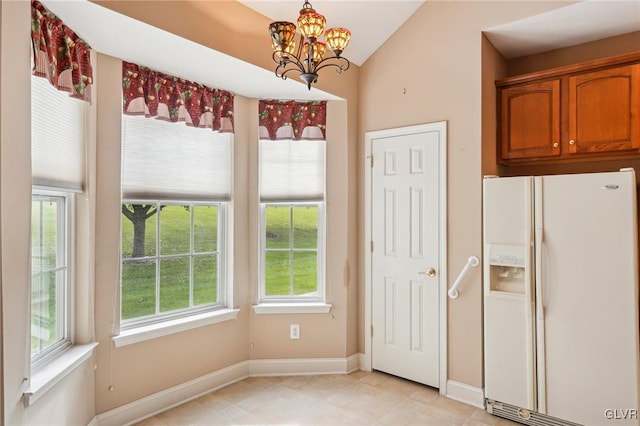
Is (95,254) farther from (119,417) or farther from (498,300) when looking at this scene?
(498,300)

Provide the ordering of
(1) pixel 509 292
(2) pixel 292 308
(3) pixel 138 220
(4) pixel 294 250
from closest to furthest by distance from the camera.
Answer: (1) pixel 509 292 → (3) pixel 138 220 → (2) pixel 292 308 → (4) pixel 294 250

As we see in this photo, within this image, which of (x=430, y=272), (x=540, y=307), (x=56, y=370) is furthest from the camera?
(x=430, y=272)

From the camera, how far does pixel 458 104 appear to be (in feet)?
9.48

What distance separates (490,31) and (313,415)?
A: 3.14 meters

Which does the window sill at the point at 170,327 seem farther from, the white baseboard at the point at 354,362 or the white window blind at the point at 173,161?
the white baseboard at the point at 354,362

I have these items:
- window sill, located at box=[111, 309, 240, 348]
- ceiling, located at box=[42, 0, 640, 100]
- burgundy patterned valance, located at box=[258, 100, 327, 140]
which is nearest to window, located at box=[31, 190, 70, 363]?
window sill, located at box=[111, 309, 240, 348]

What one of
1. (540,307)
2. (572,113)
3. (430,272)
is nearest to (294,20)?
(572,113)

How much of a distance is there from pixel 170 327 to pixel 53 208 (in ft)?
3.76

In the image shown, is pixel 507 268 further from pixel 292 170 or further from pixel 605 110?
pixel 292 170

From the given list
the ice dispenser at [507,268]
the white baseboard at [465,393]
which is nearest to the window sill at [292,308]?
the white baseboard at [465,393]

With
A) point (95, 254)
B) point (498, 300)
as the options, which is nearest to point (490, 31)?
point (498, 300)

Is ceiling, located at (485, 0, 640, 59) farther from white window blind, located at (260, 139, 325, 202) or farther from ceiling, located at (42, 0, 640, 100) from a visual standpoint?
white window blind, located at (260, 139, 325, 202)

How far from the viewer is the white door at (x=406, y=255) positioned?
9.97 ft

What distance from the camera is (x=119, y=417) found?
8.13ft
